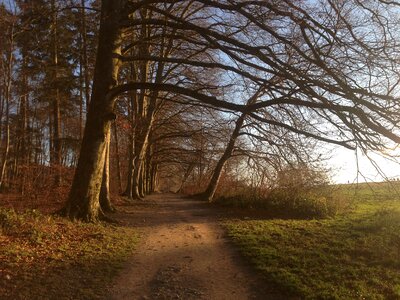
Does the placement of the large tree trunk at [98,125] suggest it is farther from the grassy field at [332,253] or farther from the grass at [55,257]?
the grassy field at [332,253]

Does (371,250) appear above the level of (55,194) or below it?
below

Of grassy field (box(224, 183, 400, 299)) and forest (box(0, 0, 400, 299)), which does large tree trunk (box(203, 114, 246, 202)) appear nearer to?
forest (box(0, 0, 400, 299))

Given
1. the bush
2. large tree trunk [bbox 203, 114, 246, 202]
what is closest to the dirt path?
the bush

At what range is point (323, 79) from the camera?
953 centimetres

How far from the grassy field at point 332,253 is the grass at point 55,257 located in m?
2.98

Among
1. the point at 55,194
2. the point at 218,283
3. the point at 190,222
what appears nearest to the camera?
the point at 218,283

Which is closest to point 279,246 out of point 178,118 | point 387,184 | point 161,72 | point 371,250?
point 371,250

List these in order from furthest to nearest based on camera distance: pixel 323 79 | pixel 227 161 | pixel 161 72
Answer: pixel 227 161
pixel 161 72
pixel 323 79

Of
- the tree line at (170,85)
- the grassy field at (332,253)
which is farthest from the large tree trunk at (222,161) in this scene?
the grassy field at (332,253)

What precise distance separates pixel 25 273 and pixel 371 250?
24.7 ft

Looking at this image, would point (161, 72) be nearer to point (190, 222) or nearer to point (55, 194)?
point (55, 194)

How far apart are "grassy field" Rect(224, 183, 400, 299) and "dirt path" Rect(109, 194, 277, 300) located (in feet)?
1.65

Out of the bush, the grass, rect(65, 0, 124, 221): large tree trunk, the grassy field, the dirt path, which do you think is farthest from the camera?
the bush

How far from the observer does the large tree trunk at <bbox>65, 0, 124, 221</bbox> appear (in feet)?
40.4
